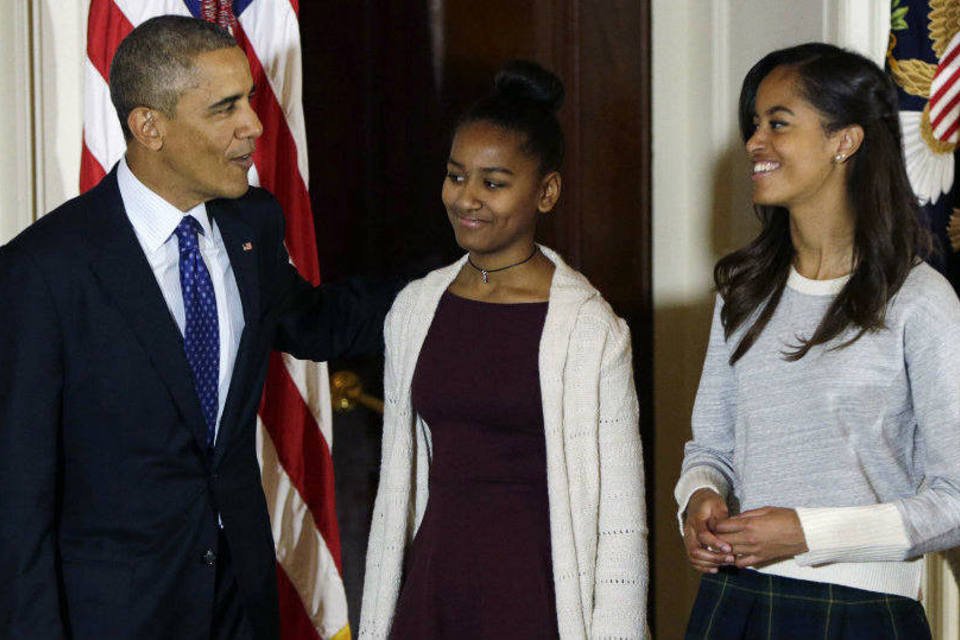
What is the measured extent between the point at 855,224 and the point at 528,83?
0.67m

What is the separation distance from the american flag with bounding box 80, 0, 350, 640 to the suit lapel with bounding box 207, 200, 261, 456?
452mm

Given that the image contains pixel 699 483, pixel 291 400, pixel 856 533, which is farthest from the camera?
pixel 291 400

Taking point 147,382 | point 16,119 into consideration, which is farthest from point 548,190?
point 16,119

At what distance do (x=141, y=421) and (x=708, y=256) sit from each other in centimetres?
173

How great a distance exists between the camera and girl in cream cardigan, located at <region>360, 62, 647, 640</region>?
85.9 inches

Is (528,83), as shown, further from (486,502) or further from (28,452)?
(28,452)

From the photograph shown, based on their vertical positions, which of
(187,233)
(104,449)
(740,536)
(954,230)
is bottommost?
(740,536)

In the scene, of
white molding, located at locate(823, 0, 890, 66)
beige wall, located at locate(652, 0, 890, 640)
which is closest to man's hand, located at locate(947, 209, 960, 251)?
white molding, located at locate(823, 0, 890, 66)

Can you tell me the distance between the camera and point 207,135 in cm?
231

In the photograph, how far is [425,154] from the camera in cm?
339

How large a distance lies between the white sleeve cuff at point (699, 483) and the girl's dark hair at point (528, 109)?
2.01 feet

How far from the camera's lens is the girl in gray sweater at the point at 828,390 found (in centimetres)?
193

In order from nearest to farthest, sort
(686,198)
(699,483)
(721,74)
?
1. (699,483)
2. (721,74)
3. (686,198)

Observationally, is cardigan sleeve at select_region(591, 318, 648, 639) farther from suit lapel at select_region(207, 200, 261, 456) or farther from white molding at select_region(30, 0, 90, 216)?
white molding at select_region(30, 0, 90, 216)
